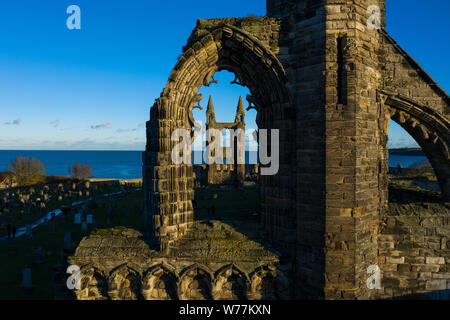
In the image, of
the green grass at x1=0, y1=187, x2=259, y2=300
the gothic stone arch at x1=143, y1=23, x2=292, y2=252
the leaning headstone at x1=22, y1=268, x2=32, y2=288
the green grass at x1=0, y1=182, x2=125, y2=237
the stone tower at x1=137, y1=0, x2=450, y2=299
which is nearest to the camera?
the stone tower at x1=137, y1=0, x2=450, y2=299

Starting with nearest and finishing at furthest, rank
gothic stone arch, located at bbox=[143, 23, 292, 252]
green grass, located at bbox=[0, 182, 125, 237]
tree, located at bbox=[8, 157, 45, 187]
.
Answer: gothic stone arch, located at bbox=[143, 23, 292, 252] → green grass, located at bbox=[0, 182, 125, 237] → tree, located at bbox=[8, 157, 45, 187]

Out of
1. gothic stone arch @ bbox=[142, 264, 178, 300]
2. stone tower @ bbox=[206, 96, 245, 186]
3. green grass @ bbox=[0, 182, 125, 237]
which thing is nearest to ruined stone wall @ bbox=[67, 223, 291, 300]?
gothic stone arch @ bbox=[142, 264, 178, 300]

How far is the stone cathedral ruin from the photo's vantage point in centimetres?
561

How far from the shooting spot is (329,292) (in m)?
5.63

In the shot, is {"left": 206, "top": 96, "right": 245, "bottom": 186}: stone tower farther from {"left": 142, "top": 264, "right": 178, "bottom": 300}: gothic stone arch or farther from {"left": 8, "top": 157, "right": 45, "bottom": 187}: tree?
{"left": 142, "top": 264, "right": 178, "bottom": 300}: gothic stone arch

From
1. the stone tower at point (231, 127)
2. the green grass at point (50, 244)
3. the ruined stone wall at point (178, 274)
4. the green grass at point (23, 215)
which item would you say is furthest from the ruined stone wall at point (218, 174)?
the ruined stone wall at point (178, 274)

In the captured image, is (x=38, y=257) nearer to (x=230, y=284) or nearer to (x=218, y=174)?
(x=230, y=284)

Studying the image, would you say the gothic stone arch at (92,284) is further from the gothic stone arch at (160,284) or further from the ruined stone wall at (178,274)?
the gothic stone arch at (160,284)

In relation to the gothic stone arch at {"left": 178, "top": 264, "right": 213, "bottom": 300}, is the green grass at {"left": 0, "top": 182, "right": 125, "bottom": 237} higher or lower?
lower

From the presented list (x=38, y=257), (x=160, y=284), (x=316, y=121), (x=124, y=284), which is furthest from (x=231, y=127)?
(x=124, y=284)

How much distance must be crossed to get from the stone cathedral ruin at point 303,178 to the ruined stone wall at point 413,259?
0.9 inches

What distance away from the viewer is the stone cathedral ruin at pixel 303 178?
18.4ft

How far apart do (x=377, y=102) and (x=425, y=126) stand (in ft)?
5.49

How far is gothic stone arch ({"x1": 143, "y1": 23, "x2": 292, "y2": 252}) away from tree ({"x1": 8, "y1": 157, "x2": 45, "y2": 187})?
3655 cm
